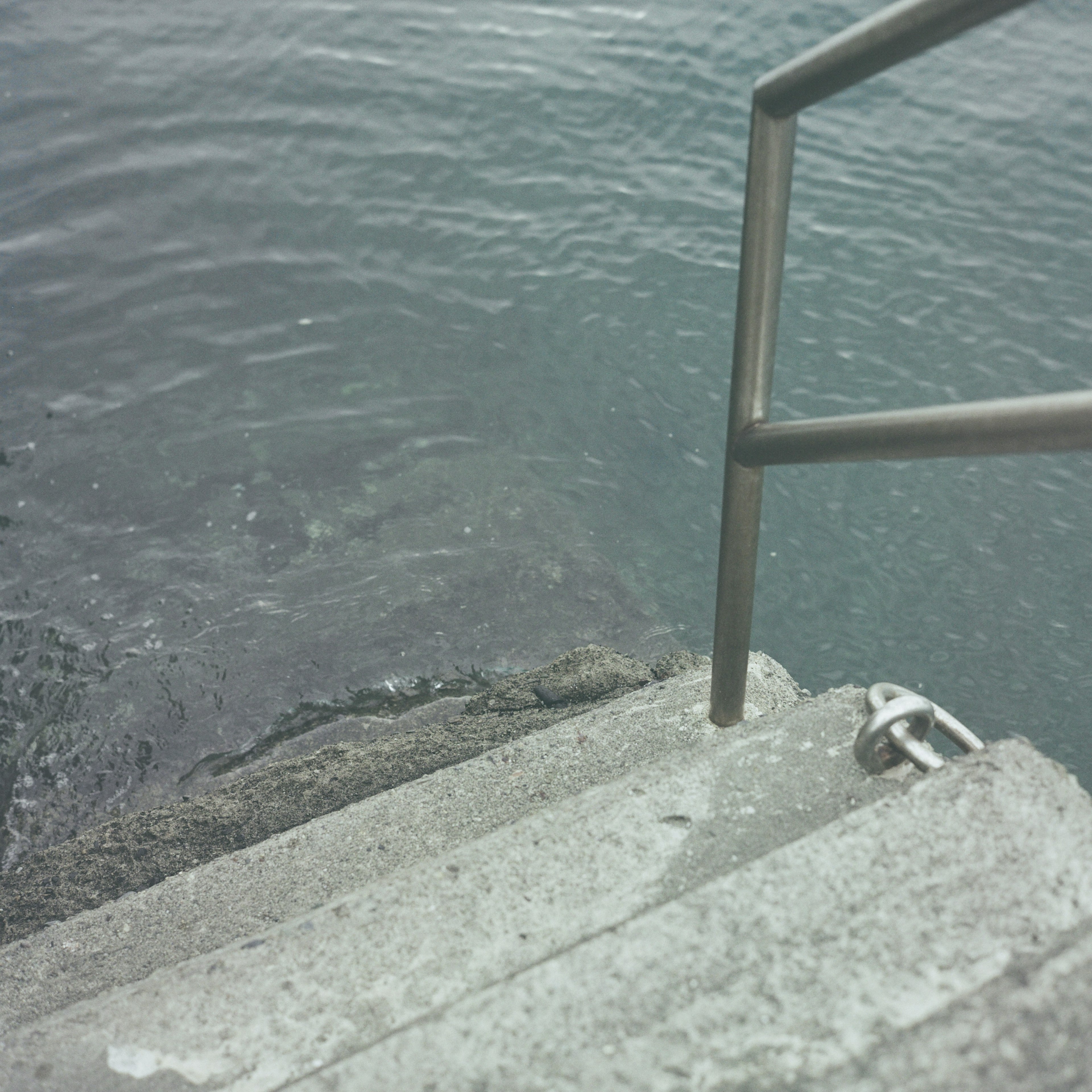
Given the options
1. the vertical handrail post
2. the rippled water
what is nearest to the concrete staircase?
the vertical handrail post

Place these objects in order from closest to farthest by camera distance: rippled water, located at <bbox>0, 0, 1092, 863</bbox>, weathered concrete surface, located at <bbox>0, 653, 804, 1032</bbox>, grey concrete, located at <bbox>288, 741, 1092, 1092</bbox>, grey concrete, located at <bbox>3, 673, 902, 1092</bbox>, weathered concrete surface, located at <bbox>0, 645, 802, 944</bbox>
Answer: grey concrete, located at <bbox>288, 741, 1092, 1092</bbox>, grey concrete, located at <bbox>3, 673, 902, 1092</bbox>, weathered concrete surface, located at <bbox>0, 653, 804, 1032</bbox>, weathered concrete surface, located at <bbox>0, 645, 802, 944</bbox>, rippled water, located at <bbox>0, 0, 1092, 863</bbox>

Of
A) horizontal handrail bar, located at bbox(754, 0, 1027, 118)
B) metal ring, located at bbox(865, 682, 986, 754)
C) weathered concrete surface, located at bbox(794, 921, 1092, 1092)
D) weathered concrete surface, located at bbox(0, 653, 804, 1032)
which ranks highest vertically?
horizontal handrail bar, located at bbox(754, 0, 1027, 118)

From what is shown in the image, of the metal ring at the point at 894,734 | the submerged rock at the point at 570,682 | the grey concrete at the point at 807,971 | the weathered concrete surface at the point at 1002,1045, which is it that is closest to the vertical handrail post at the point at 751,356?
the metal ring at the point at 894,734

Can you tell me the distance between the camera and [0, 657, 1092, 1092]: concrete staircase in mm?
1028

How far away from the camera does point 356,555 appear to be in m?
4.32

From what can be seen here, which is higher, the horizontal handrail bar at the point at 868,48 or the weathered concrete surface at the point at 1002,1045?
the horizontal handrail bar at the point at 868,48

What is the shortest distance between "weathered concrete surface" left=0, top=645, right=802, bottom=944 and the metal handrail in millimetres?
550

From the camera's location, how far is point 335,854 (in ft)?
6.19

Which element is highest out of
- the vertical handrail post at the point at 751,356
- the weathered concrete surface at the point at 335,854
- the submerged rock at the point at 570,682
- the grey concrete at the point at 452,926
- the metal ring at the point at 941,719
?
the vertical handrail post at the point at 751,356

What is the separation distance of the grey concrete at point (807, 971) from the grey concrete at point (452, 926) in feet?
0.24

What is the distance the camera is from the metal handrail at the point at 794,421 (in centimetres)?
97

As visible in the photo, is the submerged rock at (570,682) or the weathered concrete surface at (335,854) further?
the submerged rock at (570,682)

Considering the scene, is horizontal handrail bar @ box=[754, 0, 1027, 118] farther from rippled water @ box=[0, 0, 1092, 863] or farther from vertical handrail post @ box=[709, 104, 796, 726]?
rippled water @ box=[0, 0, 1092, 863]

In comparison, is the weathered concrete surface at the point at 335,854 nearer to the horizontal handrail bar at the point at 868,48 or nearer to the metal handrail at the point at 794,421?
the metal handrail at the point at 794,421
